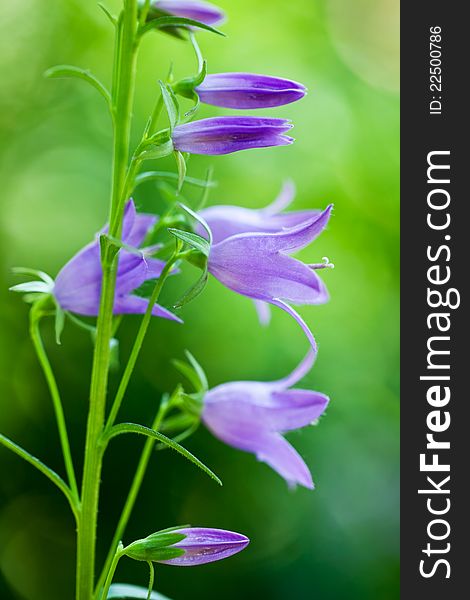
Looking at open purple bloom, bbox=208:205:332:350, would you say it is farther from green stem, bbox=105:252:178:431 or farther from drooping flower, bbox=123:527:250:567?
drooping flower, bbox=123:527:250:567

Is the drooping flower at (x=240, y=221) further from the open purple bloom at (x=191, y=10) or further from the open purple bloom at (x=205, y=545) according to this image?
the open purple bloom at (x=205, y=545)

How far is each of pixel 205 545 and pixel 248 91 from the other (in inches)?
31.6

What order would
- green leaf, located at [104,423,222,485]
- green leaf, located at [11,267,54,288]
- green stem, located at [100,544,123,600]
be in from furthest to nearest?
green leaf, located at [11,267,54,288]
green stem, located at [100,544,123,600]
green leaf, located at [104,423,222,485]

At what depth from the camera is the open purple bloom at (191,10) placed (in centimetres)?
162

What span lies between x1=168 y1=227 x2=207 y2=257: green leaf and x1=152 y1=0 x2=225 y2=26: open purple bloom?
0.46 metres

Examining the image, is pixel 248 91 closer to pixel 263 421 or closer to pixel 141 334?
pixel 141 334

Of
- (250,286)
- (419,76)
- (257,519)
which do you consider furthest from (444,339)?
(257,519)

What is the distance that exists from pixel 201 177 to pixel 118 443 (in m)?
1.37

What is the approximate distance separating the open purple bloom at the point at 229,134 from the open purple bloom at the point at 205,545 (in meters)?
0.66

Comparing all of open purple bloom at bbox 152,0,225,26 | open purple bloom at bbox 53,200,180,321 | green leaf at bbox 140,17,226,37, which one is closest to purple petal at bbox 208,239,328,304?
open purple bloom at bbox 53,200,180,321

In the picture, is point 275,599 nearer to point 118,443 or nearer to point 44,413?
point 118,443

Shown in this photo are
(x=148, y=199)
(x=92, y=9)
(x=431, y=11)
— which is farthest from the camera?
(x=92, y=9)

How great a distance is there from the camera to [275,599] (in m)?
3.60

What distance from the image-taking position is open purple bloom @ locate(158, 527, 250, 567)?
4.85ft
